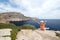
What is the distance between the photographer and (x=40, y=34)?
12.4 m

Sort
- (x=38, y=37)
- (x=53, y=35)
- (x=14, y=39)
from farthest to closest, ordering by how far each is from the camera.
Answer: (x=53, y=35), (x=38, y=37), (x=14, y=39)

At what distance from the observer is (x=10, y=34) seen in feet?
35.5

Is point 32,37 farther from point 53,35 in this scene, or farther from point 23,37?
point 53,35

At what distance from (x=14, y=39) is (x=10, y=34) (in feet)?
1.67

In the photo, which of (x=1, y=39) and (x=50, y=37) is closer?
(x=1, y=39)

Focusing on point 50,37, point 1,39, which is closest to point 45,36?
point 50,37

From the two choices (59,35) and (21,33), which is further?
(59,35)

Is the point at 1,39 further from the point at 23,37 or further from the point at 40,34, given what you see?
the point at 40,34

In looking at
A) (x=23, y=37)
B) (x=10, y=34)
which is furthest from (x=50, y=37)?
(x=10, y=34)

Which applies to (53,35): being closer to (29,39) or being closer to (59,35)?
(59,35)

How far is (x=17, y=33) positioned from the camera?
39.1 feet

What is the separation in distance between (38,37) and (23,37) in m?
1.22

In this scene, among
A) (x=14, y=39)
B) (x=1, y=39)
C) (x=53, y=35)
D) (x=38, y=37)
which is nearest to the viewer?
(x=1, y=39)

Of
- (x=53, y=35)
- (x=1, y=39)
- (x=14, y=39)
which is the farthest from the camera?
(x=53, y=35)
